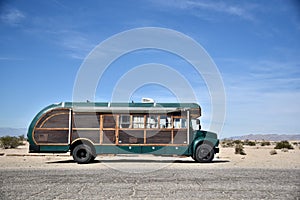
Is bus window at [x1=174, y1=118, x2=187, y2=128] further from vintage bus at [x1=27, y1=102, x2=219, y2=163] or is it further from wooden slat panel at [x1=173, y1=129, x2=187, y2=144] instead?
wooden slat panel at [x1=173, y1=129, x2=187, y2=144]

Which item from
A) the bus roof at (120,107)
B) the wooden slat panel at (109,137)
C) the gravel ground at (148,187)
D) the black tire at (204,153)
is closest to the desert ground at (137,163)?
the black tire at (204,153)

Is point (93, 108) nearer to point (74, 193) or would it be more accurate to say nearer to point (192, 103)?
point (192, 103)

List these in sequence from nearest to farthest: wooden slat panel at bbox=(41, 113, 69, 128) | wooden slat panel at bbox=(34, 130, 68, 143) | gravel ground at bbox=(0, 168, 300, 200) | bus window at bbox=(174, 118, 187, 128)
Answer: gravel ground at bbox=(0, 168, 300, 200) → wooden slat panel at bbox=(34, 130, 68, 143) → wooden slat panel at bbox=(41, 113, 69, 128) → bus window at bbox=(174, 118, 187, 128)

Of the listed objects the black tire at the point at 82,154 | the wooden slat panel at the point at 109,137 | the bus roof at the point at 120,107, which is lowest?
the black tire at the point at 82,154

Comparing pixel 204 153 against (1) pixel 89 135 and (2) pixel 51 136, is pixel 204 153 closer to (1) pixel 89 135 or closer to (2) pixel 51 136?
(1) pixel 89 135

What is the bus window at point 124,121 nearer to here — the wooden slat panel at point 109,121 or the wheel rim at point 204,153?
the wooden slat panel at point 109,121

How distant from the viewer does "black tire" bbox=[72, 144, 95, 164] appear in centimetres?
1880

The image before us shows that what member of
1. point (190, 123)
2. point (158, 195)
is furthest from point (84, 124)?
point (158, 195)

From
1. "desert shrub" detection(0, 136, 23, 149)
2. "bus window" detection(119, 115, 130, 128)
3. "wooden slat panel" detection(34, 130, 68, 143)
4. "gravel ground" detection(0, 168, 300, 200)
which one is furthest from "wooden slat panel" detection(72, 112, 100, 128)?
"desert shrub" detection(0, 136, 23, 149)

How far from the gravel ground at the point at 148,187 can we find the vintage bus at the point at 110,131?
6157mm

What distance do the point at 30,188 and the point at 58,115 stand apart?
9247 millimetres

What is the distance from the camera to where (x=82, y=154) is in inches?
746

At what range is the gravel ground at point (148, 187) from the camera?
873 cm

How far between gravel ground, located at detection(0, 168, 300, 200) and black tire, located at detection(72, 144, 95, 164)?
6306 mm
